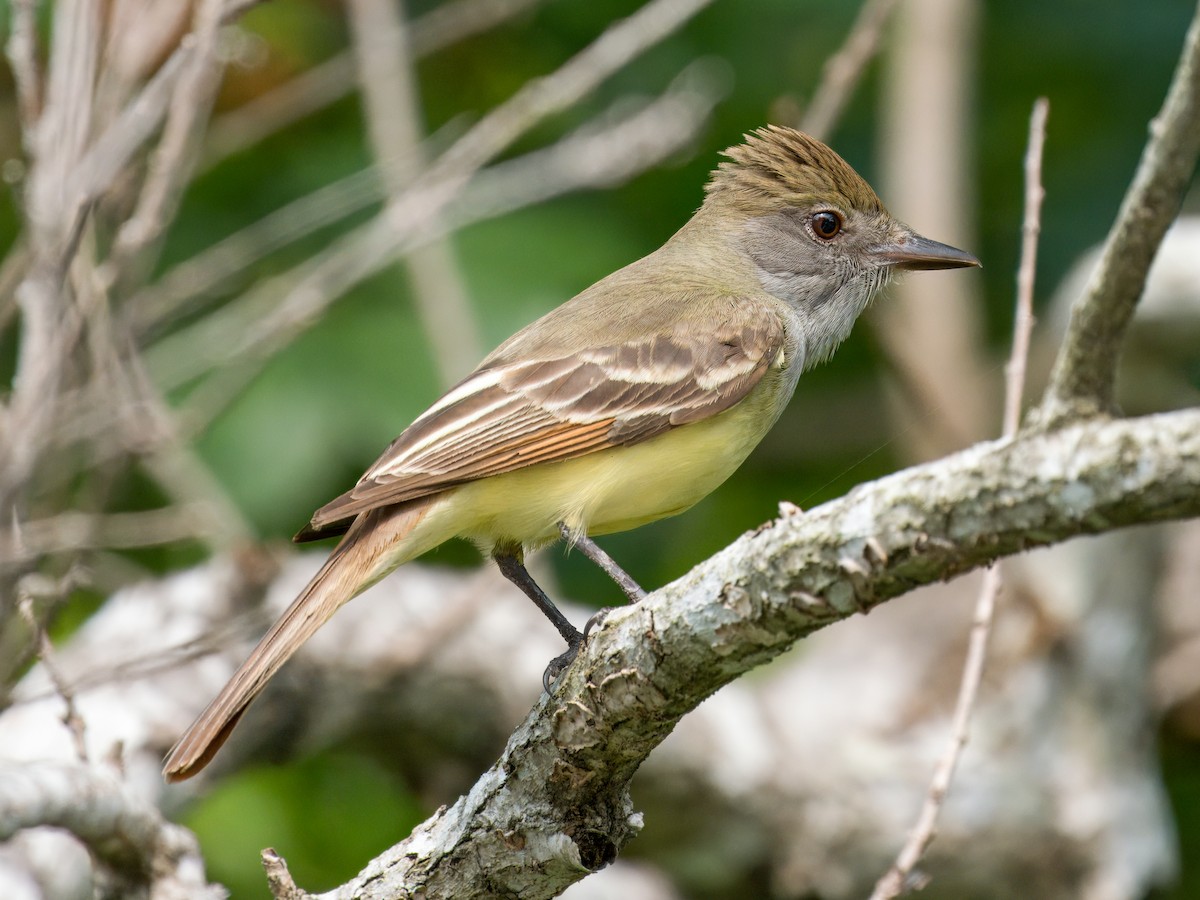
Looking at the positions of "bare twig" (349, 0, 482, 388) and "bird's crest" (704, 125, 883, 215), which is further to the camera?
"bare twig" (349, 0, 482, 388)

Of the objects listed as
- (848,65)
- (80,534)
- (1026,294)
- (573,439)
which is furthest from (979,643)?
(848,65)

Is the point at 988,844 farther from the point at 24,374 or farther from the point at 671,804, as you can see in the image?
the point at 24,374

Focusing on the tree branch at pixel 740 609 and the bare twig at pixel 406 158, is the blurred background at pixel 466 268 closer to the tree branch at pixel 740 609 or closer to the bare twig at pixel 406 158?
the bare twig at pixel 406 158

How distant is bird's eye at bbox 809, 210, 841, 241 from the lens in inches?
205

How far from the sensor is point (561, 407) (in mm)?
4258

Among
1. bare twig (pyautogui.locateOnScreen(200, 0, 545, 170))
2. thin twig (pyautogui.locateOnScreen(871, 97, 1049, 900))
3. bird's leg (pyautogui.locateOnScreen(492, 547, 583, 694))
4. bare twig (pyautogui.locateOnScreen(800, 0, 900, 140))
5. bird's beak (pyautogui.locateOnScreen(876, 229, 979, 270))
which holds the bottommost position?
thin twig (pyautogui.locateOnScreen(871, 97, 1049, 900))

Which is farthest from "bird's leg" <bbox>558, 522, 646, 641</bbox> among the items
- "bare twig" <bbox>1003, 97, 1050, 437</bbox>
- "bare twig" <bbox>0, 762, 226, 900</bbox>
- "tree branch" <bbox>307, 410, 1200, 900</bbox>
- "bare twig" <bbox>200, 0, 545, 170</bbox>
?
"bare twig" <bbox>200, 0, 545, 170</bbox>

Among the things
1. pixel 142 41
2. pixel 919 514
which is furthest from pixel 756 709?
pixel 919 514

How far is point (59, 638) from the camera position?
6.62m

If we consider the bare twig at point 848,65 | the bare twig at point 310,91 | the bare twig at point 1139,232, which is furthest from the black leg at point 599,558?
the bare twig at point 848,65

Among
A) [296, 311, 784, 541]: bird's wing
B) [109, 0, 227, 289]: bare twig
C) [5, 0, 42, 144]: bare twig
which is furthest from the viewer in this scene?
[296, 311, 784, 541]: bird's wing

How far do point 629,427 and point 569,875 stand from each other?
1333 millimetres

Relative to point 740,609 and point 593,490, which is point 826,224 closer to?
point 593,490

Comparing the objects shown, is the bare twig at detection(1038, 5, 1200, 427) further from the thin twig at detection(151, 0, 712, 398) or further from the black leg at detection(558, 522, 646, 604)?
the thin twig at detection(151, 0, 712, 398)
